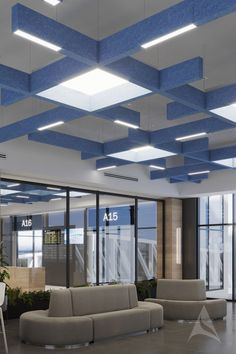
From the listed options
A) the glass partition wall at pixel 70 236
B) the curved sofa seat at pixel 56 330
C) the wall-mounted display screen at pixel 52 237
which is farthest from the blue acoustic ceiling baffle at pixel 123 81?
the curved sofa seat at pixel 56 330

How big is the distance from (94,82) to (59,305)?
383cm

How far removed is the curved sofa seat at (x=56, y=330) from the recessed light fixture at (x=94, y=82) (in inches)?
143

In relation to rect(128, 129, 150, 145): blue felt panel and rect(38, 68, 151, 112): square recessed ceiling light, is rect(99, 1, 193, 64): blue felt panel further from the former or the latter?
rect(128, 129, 150, 145): blue felt panel

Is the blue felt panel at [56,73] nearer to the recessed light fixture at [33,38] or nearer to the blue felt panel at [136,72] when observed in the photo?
the blue felt panel at [136,72]

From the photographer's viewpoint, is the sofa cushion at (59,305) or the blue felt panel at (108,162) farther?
the blue felt panel at (108,162)

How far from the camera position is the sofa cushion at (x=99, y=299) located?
830cm

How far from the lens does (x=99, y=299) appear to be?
8648 mm

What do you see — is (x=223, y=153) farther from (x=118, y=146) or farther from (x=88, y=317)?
(x=88, y=317)

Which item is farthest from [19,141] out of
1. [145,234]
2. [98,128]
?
[145,234]

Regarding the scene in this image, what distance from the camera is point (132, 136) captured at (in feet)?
28.8

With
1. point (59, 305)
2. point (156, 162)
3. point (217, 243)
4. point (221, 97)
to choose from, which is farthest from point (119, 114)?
point (217, 243)

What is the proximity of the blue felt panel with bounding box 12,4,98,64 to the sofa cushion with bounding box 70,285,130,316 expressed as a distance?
463 cm

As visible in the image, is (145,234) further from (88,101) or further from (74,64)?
(74,64)

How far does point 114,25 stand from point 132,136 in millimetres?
3308
